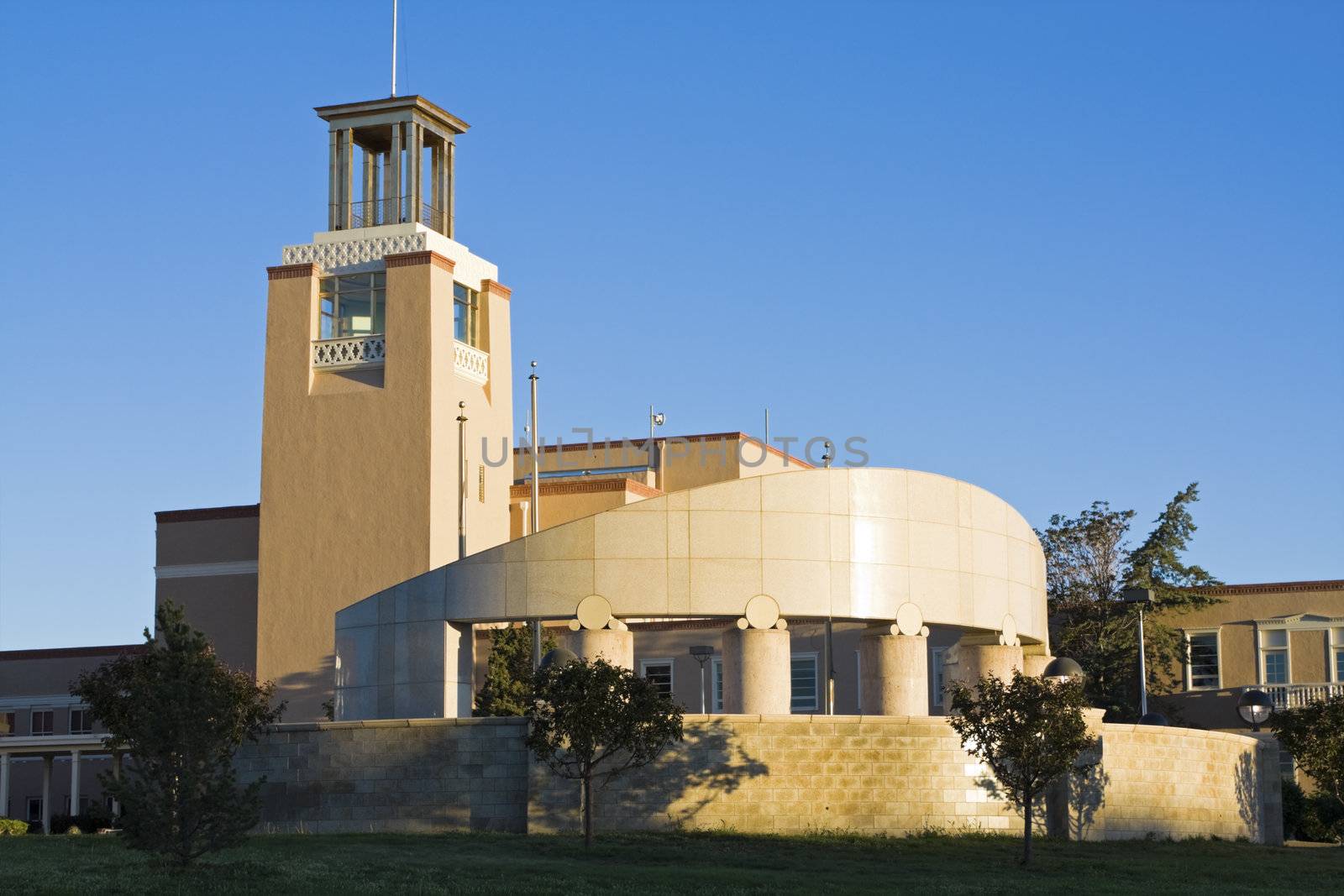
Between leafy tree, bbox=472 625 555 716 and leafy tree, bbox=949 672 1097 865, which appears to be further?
leafy tree, bbox=472 625 555 716

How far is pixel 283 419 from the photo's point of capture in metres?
57.3

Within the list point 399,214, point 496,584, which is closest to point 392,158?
point 399,214

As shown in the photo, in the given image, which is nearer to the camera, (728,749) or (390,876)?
(390,876)

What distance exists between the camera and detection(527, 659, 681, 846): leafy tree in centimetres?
3456

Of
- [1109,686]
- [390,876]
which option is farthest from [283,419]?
[390,876]

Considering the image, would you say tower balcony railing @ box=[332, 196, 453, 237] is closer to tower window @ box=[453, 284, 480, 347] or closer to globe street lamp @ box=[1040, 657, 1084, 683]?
tower window @ box=[453, 284, 480, 347]

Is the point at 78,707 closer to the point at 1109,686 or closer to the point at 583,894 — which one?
the point at 1109,686

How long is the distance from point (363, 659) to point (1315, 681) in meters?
31.0

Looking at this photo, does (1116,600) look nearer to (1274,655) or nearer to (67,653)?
(1274,655)

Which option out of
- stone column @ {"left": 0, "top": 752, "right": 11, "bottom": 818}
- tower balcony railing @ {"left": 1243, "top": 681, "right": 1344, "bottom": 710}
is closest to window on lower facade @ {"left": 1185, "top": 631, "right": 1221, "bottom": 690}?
tower balcony railing @ {"left": 1243, "top": 681, "right": 1344, "bottom": 710}

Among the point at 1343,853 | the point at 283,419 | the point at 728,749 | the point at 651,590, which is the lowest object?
the point at 1343,853

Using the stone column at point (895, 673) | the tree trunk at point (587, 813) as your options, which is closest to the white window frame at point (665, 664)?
the stone column at point (895, 673)

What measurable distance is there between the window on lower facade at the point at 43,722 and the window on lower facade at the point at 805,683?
93.0 feet

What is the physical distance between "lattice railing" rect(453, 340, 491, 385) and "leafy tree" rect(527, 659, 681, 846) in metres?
23.0
